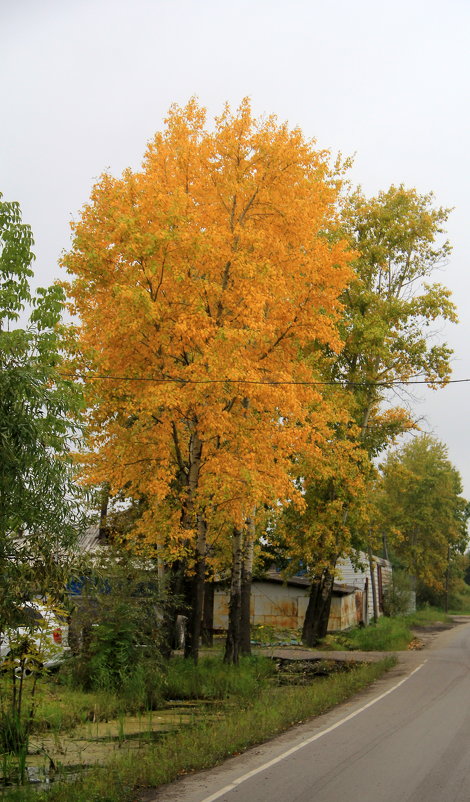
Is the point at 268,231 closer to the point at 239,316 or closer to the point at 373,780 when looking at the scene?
the point at 239,316

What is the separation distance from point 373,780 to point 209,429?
10.0m

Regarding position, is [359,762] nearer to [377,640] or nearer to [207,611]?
[207,611]

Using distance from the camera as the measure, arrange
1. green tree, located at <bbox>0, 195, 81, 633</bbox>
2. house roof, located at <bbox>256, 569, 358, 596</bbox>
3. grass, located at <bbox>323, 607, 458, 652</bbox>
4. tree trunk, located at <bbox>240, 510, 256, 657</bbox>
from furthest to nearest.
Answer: house roof, located at <bbox>256, 569, 358, 596</bbox> < grass, located at <bbox>323, 607, 458, 652</bbox> < tree trunk, located at <bbox>240, 510, 256, 657</bbox> < green tree, located at <bbox>0, 195, 81, 633</bbox>

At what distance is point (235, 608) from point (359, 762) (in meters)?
12.3

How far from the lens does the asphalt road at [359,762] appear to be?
8469 millimetres

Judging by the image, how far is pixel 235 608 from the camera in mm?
22203

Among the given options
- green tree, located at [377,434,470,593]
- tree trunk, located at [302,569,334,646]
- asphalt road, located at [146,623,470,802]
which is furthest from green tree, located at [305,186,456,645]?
green tree, located at [377,434,470,593]

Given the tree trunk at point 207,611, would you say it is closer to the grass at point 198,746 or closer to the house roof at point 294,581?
the house roof at point 294,581

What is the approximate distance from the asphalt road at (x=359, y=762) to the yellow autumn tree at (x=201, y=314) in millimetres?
5531

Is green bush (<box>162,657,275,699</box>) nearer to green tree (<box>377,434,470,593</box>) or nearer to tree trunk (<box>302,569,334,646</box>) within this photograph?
tree trunk (<box>302,569,334,646</box>)

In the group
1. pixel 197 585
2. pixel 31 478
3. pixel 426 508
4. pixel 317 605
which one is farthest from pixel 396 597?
pixel 31 478

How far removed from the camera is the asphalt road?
8469 millimetres

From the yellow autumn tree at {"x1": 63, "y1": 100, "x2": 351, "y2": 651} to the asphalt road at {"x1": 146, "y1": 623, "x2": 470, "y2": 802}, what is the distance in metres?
5.53

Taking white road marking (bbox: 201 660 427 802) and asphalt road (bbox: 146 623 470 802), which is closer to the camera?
asphalt road (bbox: 146 623 470 802)
